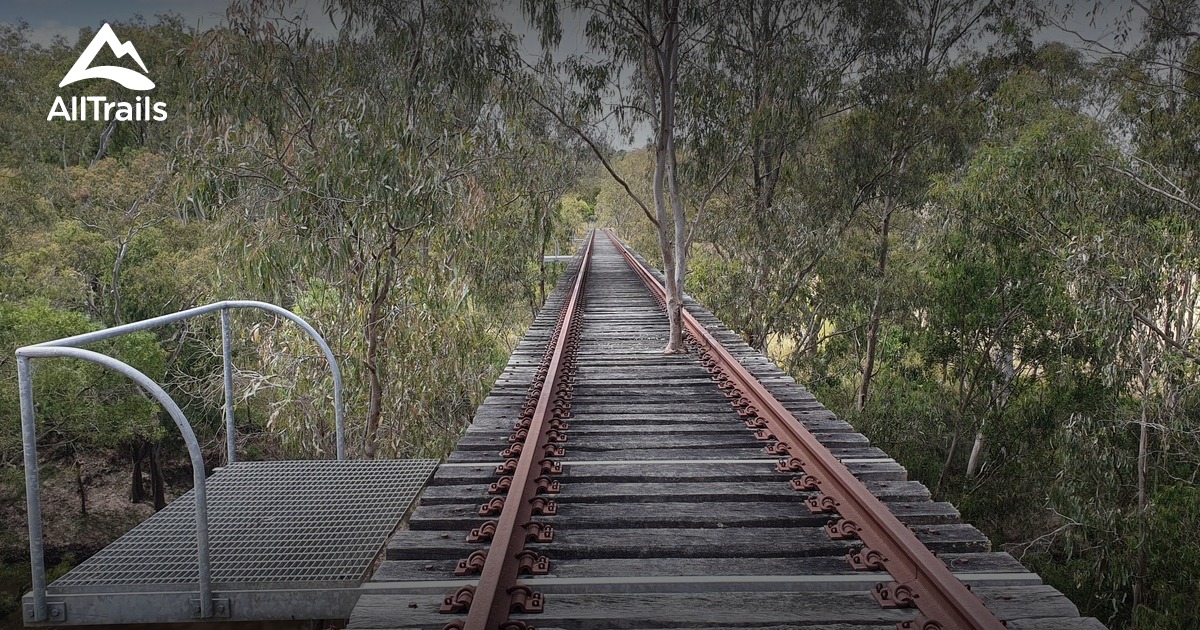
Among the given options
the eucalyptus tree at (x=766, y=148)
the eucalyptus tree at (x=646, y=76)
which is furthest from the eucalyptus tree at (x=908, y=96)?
the eucalyptus tree at (x=646, y=76)

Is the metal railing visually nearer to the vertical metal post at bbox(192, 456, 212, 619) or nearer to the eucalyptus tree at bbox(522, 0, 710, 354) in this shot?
the vertical metal post at bbox(192, 456, 212, 619)

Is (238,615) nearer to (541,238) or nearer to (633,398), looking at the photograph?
(633,398)

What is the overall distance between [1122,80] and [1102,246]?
5.19 meters

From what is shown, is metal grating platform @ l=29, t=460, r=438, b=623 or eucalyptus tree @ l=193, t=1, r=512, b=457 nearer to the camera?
metal grating platform @ l=29, t=460, r=438, b=623

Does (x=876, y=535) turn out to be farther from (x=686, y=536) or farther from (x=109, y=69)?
(x=109, y=69)

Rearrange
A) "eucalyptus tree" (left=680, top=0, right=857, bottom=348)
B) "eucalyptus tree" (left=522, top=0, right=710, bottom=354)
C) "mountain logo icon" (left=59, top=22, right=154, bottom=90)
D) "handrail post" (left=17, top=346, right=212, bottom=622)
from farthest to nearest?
"mountain logo icon" (left=59, top=22, right=154, bottom=90), "eucalyptus tree" (left=680, top=0, right=857, bottom=348), "eucalyptus tree" (left=522, top=0, right=710, bottom=354), "handrail post" (left=17, top=346, right=212, bottom=622)

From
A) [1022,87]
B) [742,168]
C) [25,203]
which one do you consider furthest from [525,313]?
A: [1022,87]

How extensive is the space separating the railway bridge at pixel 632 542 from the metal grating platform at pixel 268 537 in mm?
14

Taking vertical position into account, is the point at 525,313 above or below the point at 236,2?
below

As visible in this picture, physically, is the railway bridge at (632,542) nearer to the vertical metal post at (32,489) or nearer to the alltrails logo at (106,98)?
the vertical metal post at (32,489)

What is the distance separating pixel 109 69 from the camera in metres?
24.5

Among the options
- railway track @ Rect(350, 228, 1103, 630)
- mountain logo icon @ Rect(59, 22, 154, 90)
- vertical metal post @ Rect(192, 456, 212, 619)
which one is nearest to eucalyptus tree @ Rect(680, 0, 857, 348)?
railway track @ Rect(350, 228, 1103, 630)

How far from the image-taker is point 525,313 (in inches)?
1021

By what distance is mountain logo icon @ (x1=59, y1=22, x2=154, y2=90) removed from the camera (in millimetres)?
22475
